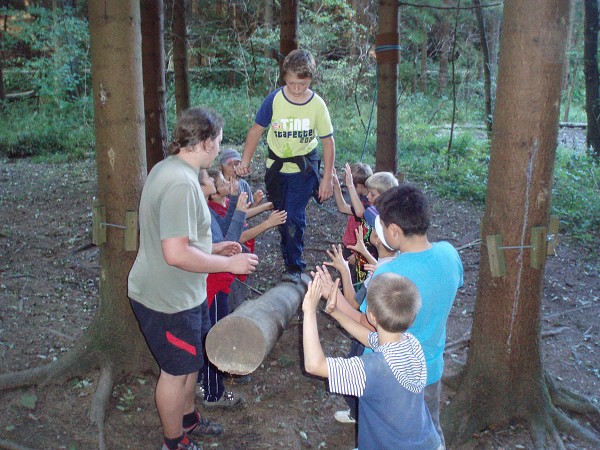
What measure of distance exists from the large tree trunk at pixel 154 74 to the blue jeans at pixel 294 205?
3.24 meters

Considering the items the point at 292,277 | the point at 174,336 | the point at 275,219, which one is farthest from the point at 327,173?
the point at 174,336

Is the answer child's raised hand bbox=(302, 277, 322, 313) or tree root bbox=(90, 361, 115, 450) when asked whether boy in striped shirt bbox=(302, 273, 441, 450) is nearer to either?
child's raised hand bbox=(302, 277, 322, 313)

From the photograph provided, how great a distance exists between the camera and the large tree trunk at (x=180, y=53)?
9445mm

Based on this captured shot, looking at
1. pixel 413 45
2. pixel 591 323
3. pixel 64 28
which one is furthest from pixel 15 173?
pixel 413 45

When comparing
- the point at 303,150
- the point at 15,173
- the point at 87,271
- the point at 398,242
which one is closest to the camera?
the point at 398,242

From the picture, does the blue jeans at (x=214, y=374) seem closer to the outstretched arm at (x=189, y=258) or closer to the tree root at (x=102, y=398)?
the tree root at (x=102, y=398)

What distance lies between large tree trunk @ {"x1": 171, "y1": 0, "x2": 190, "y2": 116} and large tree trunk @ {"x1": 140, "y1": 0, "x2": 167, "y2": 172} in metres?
1.79

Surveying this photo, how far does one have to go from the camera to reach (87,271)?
6145 mm

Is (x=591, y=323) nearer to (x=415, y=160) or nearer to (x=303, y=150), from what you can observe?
(x=303, y=150)

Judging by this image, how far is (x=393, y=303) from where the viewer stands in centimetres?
226

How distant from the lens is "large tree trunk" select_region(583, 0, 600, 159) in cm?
1149

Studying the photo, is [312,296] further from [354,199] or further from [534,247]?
[354,199]

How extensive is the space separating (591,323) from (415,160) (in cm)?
799

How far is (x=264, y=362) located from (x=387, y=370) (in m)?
2.46
